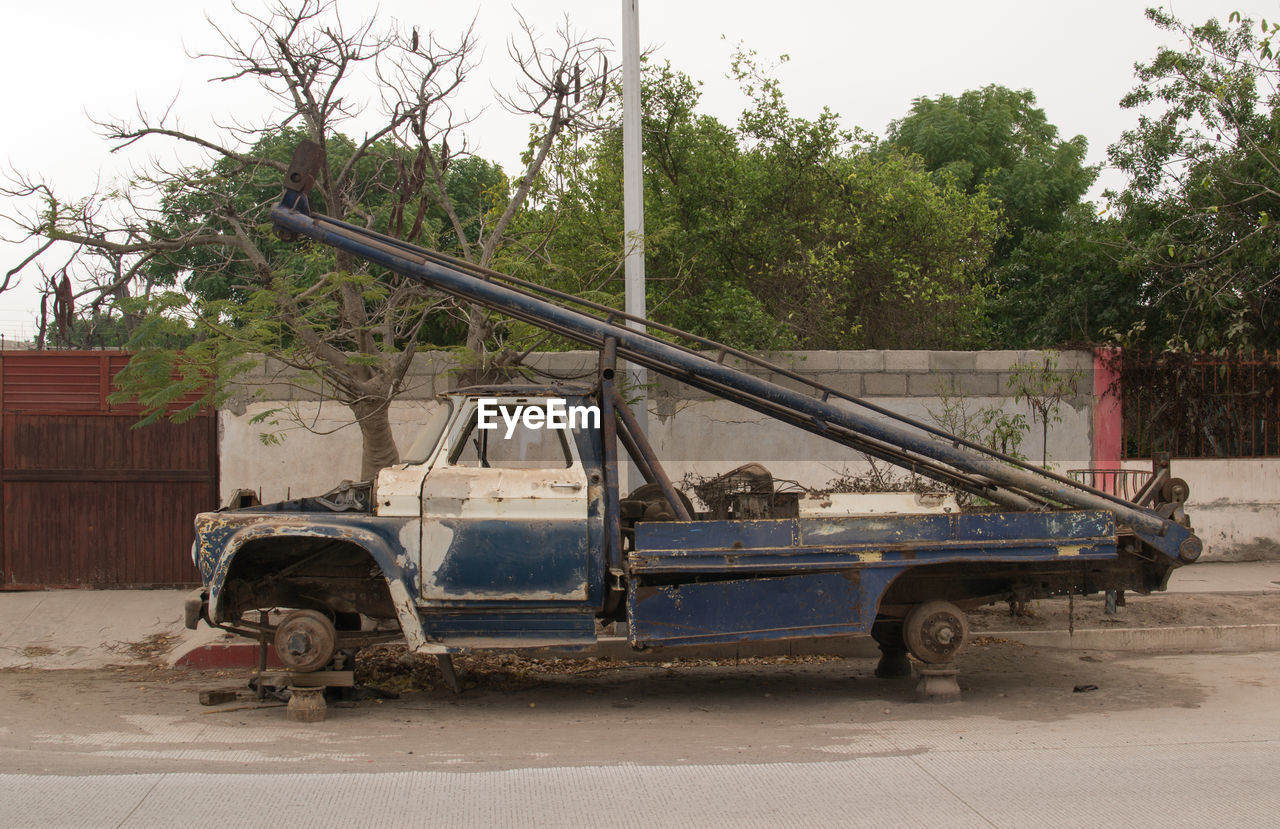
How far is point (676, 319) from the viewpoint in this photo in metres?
13.9

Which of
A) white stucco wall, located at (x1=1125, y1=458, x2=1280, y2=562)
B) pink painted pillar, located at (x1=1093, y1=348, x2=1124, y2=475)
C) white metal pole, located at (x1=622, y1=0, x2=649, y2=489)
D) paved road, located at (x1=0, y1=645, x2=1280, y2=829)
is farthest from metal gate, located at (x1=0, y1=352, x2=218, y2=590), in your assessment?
white stucco wall, located at (x1=1125, y1=458, x2=1280, y2=562)

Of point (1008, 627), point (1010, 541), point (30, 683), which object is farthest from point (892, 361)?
point (30, 683)

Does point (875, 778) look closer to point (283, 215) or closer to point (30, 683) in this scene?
point (283, 215)

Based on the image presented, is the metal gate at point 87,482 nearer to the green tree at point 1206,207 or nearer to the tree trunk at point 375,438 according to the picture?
the tree trunk at point 375,438

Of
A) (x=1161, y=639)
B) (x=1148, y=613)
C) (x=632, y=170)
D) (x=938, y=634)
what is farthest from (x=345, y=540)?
(x=1148, y=613)

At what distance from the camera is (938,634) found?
23.1 feet

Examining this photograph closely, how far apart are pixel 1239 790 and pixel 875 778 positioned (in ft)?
5.65

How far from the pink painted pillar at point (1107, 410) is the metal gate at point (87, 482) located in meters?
9.61

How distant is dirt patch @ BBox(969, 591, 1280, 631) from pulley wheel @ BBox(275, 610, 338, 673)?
558 cm

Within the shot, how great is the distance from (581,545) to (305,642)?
1.88m

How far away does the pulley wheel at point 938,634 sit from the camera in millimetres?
7027

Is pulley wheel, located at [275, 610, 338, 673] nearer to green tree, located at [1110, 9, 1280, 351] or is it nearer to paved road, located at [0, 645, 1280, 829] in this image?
paved road, located at [0, 645, 1280, 829]

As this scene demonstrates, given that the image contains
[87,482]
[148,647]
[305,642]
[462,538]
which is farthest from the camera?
[87,482]

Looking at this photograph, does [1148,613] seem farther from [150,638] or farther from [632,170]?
[150,638]
